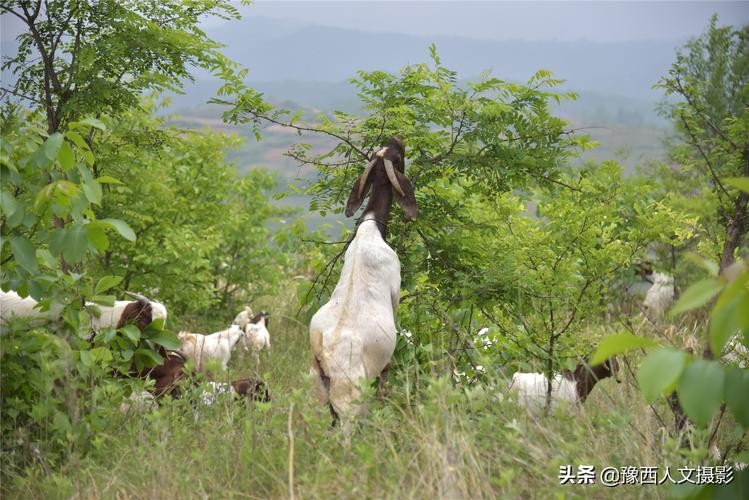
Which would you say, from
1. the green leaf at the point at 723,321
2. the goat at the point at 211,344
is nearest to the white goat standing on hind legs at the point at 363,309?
the green leaf at the point at 723,321

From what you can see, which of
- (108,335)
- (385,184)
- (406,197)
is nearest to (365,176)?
(385,184)

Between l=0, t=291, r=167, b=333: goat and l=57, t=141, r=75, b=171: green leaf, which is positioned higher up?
l=57, t=141, r=75, b=171: green leaf

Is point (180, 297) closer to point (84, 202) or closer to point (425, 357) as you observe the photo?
point (425, 357)

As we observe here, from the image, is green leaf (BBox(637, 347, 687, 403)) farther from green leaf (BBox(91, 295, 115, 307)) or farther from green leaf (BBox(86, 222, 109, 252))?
green leaf (BBox(91, 295, 115, 307))

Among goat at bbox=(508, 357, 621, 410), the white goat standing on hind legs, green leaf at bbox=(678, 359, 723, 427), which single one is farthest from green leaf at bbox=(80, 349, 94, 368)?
green leaf at bbox=(678, 359, 723, 427)

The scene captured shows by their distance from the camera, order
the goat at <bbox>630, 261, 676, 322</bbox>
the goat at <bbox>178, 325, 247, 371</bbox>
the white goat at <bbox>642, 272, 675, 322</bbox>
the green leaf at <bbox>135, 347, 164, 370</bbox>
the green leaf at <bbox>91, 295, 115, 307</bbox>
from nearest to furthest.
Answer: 1. the green leaf at <bbox>91, 295, 115, 307</bbox>
2. the green leaf at <bbox>135, 347, 164, 370</bbox>
3. the goat at <bbox>178, 325, 247, 371</bbox>
4. the goat at <bbox>630, 261, 676, 322</bbox>
5. the white goat at <bbox>642, 272, 675, 322</bbox>

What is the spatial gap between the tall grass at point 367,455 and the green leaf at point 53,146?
4.20 ft

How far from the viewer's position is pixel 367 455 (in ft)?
11.8

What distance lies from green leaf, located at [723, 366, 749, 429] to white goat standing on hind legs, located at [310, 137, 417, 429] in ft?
6.46

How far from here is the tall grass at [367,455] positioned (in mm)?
3557

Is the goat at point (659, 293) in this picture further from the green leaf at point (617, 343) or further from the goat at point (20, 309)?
the green leaf at point (617, 343)

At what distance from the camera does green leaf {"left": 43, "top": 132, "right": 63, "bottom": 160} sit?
3752 millimetres

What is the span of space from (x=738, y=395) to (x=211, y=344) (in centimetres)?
675

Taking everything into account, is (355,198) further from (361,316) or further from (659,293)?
(659,293)
